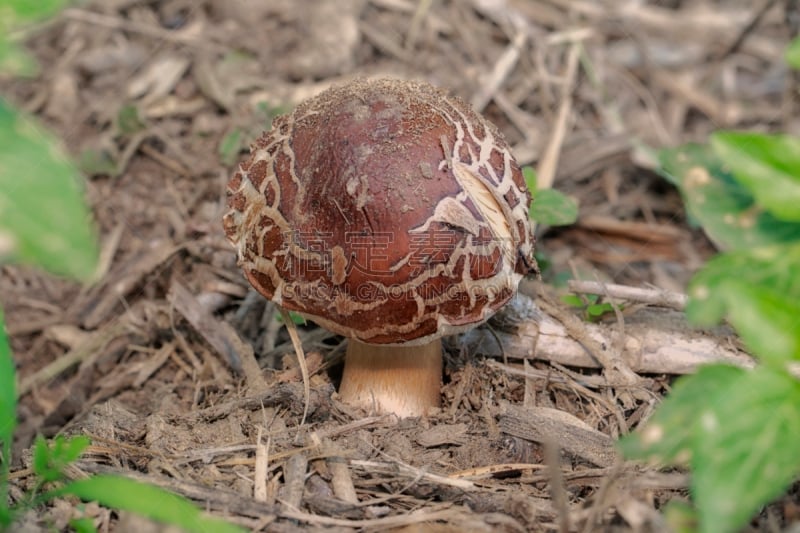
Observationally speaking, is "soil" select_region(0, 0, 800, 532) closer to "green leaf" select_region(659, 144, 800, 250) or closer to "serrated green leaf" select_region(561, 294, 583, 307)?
"serrated green leaf" select_region(561, 294, 583, 307)

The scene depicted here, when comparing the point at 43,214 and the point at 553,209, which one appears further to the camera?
the point at 553,209

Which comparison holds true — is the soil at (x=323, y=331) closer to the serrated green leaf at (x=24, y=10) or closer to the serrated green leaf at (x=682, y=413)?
the serrated green leaf at (x=682, y=413)

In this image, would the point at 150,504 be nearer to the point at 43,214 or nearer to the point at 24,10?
the point at 43,214

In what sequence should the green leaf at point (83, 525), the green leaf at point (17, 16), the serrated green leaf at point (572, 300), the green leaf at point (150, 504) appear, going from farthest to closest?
1. the serrated green leaf at point (572, 300)
2. the green leaf at point (83, 525)
3. the green leaf at point (150, 504)
4. the green leaf at point (17, 16)

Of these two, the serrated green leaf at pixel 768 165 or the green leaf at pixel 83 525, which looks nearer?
the serrated green leaf at pixel 768 165

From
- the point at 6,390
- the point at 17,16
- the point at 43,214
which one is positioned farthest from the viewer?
the point at 6,390

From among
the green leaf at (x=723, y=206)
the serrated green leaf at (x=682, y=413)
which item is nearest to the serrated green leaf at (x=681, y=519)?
the serrated green leaf at (x=682, y=413)

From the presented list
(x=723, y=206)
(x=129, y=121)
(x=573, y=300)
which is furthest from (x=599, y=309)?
(x=129, y=121)

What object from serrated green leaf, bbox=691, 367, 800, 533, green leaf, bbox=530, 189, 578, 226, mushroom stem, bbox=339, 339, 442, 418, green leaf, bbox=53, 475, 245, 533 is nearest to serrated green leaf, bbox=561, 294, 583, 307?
green leaf, bbox=530, 189, 578, 226
